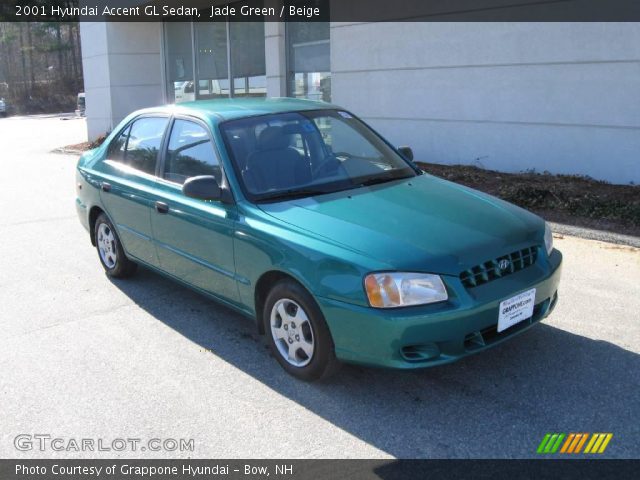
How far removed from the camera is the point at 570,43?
27.7 ft

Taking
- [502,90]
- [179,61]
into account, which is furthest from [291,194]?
[179,61]

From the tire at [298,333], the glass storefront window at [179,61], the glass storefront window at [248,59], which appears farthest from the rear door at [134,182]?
the glass storefront window at [179,61]

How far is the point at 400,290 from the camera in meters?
3.43

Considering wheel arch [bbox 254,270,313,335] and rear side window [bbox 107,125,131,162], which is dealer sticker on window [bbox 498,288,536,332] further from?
rear side window [bbox 107,125,131,162]

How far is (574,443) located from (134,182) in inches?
149

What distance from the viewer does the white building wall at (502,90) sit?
8.13m

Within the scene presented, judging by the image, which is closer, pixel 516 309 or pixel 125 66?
pixel 516 309

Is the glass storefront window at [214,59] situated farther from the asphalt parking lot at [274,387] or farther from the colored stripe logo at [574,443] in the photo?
the colored stripe logo at [574,443]

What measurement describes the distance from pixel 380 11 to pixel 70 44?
2210 inches

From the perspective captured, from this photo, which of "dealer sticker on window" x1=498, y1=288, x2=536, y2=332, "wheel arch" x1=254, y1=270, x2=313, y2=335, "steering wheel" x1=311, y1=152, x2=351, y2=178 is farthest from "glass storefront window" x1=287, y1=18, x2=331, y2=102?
"dealer sticker on window" x1=498, y1=288, x2=536, y2=332

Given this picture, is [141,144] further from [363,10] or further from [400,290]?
[363,10]

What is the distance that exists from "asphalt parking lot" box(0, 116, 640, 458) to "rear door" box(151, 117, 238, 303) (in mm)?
462

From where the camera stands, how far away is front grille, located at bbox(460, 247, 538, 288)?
3.55 metres

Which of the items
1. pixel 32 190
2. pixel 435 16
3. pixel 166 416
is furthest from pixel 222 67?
pixel 166 416
